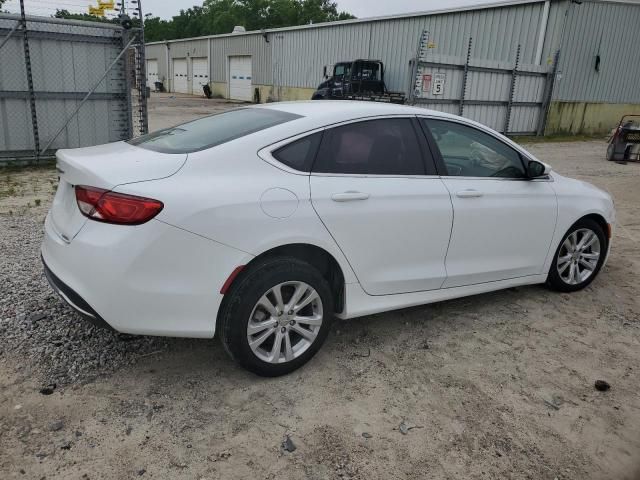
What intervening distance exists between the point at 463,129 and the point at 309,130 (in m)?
1.35

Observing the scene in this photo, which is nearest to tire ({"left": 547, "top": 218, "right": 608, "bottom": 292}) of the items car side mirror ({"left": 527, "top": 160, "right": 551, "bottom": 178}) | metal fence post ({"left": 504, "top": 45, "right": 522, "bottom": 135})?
car side mirror ({"left": 527, "top": 160, "right": 551, "bottom": 178})

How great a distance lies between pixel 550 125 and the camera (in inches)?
759

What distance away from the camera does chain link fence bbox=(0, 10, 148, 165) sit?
28.8ft

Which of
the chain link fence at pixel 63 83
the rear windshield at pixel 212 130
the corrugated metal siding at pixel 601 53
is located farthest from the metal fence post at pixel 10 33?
the corrugated metal siding at pixel 601 53

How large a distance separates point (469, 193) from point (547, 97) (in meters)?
17.1

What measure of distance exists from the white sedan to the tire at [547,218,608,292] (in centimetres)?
47

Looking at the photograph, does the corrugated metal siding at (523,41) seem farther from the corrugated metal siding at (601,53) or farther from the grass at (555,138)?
the grass at (555,138)

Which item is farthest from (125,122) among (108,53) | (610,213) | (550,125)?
(550,125)

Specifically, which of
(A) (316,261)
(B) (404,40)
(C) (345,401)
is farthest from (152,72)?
(C) (345,401)

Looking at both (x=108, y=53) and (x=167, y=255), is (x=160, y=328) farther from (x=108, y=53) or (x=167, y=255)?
(x=108, y=53)

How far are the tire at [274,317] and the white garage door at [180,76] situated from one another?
4131 cm

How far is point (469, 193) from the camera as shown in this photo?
374cm

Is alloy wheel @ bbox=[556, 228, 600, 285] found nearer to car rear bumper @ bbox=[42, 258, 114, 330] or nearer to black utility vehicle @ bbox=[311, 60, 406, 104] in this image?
car rear bumper @ bbox=[42, 258, 114, 330]

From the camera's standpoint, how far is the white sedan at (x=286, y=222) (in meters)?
2.71
